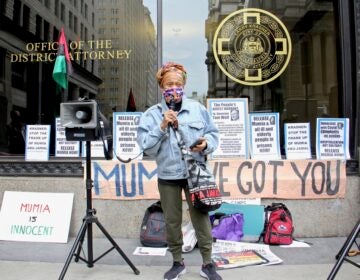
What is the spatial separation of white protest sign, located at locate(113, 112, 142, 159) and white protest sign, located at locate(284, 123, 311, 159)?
1914 millimetres

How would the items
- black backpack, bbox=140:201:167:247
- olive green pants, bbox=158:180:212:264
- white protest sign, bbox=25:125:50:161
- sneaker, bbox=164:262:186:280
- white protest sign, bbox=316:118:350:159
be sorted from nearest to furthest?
olive green pants, bbox=158:180:212:264
sneaker, bbox=164:262:186:280
black backpack, bbox=140:201:167:247
white protest sign, bbox=316:118:350:159
white protest sign, bbox=25:125:50:161

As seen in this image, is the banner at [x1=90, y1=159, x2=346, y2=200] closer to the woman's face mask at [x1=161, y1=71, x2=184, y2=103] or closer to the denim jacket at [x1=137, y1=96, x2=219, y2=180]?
the denim jacket at [x1=137, y1=96, x2=219, y2=180]

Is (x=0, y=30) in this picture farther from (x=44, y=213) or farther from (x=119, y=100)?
(x=44, y=213)

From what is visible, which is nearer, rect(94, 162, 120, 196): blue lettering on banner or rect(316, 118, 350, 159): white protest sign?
rect(94, 162, 120, 196): blue lettering on banner

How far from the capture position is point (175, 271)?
→ 4.25 m

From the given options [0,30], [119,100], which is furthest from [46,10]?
[119,100]

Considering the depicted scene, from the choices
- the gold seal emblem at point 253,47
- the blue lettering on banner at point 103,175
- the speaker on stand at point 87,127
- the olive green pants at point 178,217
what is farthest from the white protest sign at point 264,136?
the speaker on stand at point 87,127

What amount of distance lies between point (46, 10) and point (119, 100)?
1628 millimetres

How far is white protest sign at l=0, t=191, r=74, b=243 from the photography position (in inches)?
223

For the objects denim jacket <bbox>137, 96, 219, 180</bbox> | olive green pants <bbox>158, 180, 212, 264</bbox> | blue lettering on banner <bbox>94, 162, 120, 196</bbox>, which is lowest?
olive green pants <bbox>158, 180, 212, 264</bbox>

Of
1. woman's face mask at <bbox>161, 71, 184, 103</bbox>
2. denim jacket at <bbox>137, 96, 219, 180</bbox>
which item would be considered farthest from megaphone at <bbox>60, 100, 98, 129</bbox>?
woman's face mask at <bbox>161, 71, 184, 103</bbox>

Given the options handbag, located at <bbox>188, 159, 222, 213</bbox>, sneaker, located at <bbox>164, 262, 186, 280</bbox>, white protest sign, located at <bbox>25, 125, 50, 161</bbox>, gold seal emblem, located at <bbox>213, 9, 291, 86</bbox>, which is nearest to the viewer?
handbag, located at <bbox>188, 159, 222, 213</bbox>

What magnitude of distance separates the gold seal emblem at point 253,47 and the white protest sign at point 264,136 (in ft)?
1.74

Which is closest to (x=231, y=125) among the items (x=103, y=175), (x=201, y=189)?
(x=103, y=175)
